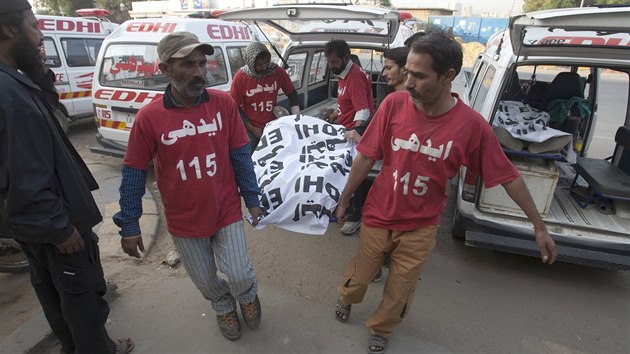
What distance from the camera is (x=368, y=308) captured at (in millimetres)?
2926

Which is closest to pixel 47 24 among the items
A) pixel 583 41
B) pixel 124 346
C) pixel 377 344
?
pixel 124 346

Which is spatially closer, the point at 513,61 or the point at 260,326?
the point at 260,326

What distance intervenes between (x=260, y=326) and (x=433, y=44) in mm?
2124

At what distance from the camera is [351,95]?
3910 mm

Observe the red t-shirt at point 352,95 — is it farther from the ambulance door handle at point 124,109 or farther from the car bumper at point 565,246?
the ambulance door handle at point 124,109

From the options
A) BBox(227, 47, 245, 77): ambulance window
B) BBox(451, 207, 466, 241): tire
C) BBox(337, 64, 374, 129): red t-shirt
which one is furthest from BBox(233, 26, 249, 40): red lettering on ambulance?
BBox(451, 207, 466, 241): tire

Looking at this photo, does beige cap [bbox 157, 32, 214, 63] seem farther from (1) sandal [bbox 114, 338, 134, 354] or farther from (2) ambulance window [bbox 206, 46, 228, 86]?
(2) ambulance window [bbox 206, 46, 228, 86]

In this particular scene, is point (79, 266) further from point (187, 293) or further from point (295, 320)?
point (295, 320)

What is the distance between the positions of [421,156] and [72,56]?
7936 mm

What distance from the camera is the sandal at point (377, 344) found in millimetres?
2453

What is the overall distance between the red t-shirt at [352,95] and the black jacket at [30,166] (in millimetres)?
2718

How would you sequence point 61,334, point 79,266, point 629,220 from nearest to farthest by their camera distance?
point 79,266
point 61,334
point 629,220

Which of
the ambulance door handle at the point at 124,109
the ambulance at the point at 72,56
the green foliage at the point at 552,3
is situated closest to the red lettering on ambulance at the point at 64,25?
the ambulance at the point at 72,56

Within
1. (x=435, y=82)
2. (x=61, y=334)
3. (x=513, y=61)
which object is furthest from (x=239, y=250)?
(x=513, y=61)
